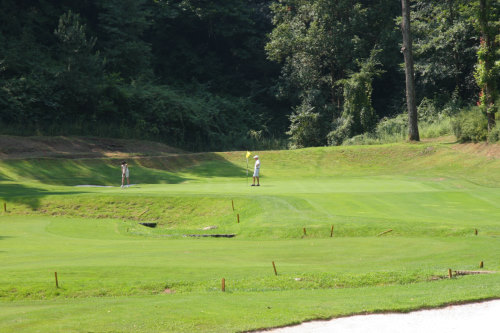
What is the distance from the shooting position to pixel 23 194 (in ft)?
93.9

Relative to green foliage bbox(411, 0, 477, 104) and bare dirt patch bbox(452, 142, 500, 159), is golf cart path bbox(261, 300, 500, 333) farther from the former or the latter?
green foliage bbox(411, 0, 477, 104)

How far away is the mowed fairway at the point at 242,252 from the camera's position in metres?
9.55

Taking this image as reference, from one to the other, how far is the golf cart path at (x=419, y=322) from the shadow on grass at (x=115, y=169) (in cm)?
2807

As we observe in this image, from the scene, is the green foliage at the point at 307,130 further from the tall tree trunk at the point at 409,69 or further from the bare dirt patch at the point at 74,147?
the tall tree trunk at the point at 409,69

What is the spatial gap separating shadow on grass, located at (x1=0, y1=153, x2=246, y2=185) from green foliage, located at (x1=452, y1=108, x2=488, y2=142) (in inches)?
575

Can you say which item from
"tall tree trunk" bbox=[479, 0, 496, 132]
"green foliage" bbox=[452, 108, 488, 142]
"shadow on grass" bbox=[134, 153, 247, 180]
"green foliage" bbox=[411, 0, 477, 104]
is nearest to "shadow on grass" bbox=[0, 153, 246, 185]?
"shadow on grass" bbox=[134, 153, 247, 180]

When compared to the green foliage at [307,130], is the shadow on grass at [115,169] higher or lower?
lower

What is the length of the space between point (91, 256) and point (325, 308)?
6983 millimetres

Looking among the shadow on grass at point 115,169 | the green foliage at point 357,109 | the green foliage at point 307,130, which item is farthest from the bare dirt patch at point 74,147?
the green foliage at point 357,109

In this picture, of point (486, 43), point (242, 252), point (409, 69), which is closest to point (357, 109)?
point (409, 69)

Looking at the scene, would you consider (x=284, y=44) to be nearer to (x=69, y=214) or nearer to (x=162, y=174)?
(x=162, y=174)

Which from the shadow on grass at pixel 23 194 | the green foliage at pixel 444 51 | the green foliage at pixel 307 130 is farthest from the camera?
the green foliage at pixel 307 130

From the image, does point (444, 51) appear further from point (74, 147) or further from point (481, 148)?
point (74, 147)

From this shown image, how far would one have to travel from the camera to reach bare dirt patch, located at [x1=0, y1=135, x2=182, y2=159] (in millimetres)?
40125
